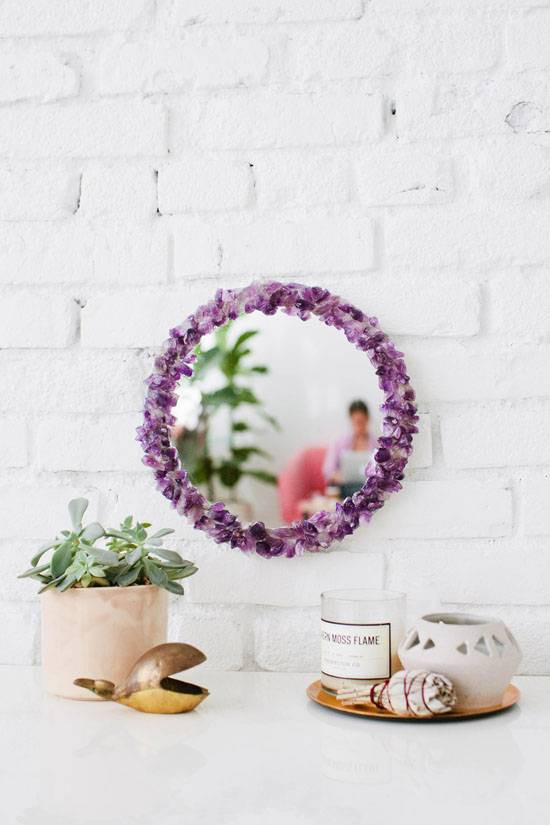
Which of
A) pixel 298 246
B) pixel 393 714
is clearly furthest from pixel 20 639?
pixel 298 246

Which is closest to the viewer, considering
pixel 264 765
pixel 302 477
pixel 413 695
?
pixel 264 765

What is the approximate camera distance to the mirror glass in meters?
1.11

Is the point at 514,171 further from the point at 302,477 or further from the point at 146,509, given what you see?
the point at 146,509

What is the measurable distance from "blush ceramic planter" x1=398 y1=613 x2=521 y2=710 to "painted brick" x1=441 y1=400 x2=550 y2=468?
271 millimetres

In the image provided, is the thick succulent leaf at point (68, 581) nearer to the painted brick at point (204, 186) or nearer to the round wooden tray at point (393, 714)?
the round wooden tray at point (393, 714)

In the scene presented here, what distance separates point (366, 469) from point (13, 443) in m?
0.49

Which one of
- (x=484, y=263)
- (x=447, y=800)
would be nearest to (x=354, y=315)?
(x=484, y=263)

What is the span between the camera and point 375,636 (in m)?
0.94

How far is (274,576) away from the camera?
44.8 inches

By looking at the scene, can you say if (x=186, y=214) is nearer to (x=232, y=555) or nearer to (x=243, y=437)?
(x=243, y=437)

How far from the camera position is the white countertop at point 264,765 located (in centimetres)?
65

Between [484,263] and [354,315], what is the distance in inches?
7.6

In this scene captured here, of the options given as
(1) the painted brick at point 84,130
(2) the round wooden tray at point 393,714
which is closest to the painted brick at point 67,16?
(1) the painted brick at point 84,130

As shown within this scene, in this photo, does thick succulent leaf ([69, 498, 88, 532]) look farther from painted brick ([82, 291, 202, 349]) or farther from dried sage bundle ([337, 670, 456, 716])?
dried sage bundle ([337, 670, 456, 716])
